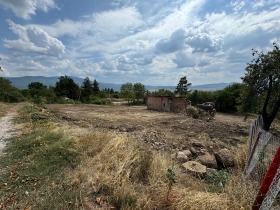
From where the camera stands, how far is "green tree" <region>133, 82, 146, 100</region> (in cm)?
4769

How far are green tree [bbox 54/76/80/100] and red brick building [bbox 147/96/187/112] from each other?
96.4 ft

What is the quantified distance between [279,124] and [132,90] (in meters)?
39.0

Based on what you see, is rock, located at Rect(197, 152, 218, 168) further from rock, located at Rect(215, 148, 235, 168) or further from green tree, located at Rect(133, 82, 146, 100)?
green tree, located at Rect(133, 82, 146, 100)

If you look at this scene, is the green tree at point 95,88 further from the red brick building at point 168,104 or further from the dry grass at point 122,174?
the dry grass at point 122,174

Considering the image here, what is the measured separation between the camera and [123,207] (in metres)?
3.12

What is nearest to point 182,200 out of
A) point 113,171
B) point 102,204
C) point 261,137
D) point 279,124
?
point 102,204

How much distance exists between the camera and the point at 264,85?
1374 centimetres

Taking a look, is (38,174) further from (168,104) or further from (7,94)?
(7,94)

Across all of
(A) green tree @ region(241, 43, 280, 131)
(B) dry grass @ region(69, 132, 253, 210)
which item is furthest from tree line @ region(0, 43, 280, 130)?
(B) dry grass @ region(69, 132, 253, 210)

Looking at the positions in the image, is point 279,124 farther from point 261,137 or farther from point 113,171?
point 113,171

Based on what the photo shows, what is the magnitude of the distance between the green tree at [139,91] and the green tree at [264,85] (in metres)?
33.1

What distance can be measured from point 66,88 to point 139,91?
717 inches

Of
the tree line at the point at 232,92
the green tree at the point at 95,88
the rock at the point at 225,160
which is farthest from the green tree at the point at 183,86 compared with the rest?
the rock at the point at 225,160

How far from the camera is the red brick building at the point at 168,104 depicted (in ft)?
87.3
